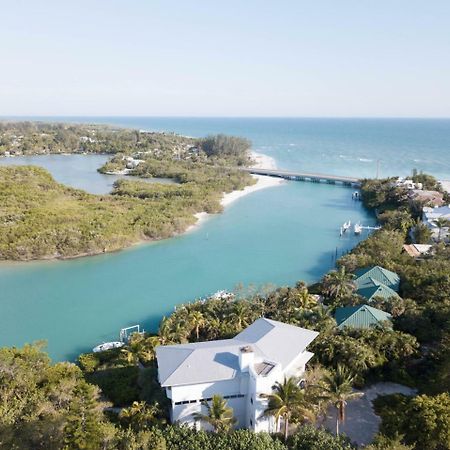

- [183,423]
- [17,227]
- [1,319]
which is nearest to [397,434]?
[183,423]

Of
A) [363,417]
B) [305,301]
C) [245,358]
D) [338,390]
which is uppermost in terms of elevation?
[245,358]

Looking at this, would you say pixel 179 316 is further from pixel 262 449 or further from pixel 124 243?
pixel 124 243

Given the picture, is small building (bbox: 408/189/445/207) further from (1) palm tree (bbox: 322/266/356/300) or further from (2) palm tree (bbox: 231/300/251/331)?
(2) palm tree (bbox: 231/300/251/331)

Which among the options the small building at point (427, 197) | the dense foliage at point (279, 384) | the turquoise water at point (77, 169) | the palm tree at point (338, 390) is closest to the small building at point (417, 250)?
the dense foliage at point (279, 384)

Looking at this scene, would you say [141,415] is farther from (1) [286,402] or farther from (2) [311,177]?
(2) [311,177]

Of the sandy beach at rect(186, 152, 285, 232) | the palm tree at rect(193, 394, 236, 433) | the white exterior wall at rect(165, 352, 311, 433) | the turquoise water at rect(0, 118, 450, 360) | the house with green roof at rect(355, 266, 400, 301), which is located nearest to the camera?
the palm tree at rect(193, 394, 236, 433)

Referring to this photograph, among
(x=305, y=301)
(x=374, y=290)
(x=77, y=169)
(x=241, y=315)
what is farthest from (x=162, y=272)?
(x=77, y=169)

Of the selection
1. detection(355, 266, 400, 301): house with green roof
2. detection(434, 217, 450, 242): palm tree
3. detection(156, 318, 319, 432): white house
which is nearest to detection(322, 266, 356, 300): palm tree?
detection(355, 266, 400, 301): house with green roof
